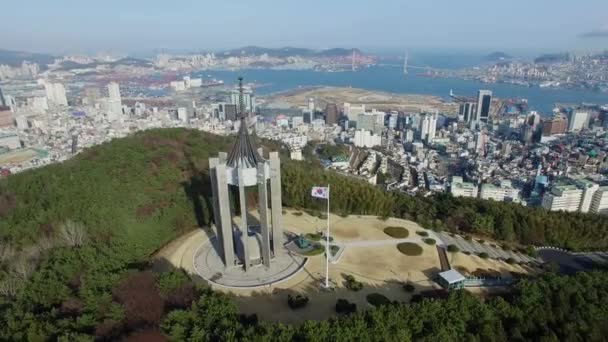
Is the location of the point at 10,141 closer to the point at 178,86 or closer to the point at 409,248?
the point at 409,248

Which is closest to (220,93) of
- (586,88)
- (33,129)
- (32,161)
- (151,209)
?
(33,129)

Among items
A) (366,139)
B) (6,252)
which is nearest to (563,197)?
(366,139)

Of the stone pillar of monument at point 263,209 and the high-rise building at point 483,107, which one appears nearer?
the stone pillar of monument at point 263,209

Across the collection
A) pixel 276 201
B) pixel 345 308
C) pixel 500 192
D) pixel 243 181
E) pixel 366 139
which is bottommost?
pixel 500 192

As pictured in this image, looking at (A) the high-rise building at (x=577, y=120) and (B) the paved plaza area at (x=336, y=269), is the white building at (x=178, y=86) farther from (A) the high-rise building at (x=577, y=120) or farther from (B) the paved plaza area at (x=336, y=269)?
(B) the paved plaza area at (x=336, y=269)

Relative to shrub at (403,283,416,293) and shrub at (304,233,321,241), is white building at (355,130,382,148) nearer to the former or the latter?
shrub at (304,233,321,241)

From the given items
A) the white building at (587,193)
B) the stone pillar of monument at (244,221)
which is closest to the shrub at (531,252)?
the stone pillar of monument at (244,221)

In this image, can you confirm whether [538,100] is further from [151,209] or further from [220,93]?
[151,209]
